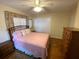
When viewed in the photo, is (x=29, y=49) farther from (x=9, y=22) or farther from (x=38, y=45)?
(x=9, y=22)

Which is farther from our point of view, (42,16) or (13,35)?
(42,16)

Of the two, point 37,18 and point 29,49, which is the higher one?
point 37,18

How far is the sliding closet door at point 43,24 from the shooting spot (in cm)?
526

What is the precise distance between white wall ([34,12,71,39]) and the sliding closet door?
26cm

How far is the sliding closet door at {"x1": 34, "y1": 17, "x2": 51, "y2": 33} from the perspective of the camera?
17.3 feet

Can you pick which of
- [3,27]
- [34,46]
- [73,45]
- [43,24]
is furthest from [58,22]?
[3,27]

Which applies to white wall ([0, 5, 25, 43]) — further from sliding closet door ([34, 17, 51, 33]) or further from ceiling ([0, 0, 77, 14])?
sliding closet door ([34, 17, 51, 33])

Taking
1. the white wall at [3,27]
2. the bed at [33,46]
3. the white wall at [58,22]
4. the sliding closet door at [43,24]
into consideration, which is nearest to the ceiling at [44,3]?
the white wall at [3,27]

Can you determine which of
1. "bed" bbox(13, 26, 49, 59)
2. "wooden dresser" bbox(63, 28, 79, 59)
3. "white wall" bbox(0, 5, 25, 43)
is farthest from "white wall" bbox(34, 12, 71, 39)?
"white wall" bbox(0, 5, 25, 43)

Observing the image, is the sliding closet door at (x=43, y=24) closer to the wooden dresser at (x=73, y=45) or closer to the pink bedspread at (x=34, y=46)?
the pink bedspread at (x=34, y=46)

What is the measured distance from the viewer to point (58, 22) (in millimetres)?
4914

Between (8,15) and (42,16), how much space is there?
3.14 metres

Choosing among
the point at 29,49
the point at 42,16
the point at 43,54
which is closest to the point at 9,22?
the point at 29,49

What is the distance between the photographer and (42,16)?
5.41 metres
